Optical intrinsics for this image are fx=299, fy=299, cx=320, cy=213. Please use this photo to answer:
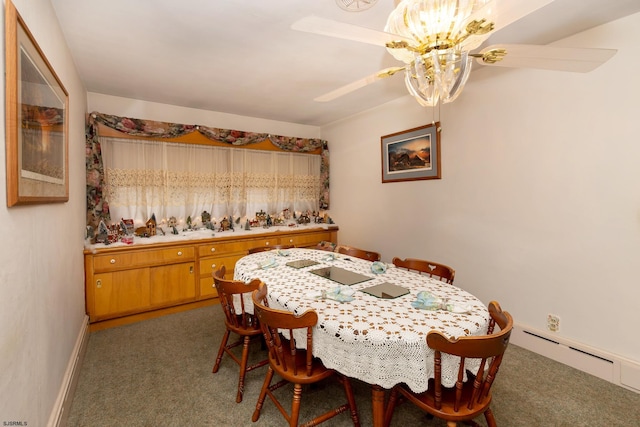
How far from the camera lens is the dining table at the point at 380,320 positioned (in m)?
1.29

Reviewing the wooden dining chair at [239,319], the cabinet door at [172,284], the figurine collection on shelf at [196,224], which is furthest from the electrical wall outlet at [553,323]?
the cabinet door at [172,284]

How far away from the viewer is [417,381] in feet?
4.16

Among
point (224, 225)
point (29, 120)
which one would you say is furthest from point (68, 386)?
point (224, 225)

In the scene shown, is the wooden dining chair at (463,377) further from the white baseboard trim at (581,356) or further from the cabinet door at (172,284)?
the cabinet door at (172,284)

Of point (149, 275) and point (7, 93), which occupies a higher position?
point (7, 93)

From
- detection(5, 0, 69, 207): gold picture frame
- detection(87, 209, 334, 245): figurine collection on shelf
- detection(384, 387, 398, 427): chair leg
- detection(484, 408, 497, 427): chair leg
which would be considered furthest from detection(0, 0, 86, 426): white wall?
detection(484, 408, 497, 427): chair leg

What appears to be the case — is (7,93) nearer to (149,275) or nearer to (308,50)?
(308,50)

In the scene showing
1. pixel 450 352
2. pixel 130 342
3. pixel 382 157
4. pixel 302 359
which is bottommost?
pixel 130 342

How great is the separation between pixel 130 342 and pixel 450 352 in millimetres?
2771

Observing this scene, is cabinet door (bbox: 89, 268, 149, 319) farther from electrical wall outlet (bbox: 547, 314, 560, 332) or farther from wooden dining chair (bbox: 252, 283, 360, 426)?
electrical wall outlet (bbox: 547, 314, 560, 332)

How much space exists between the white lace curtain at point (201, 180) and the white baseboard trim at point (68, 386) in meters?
1.54

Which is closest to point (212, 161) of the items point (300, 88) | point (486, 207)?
point (300, 88)

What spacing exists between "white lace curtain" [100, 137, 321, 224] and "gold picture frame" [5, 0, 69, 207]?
186 cm

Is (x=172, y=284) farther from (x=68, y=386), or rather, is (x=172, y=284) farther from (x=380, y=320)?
(x=380, y=320)
